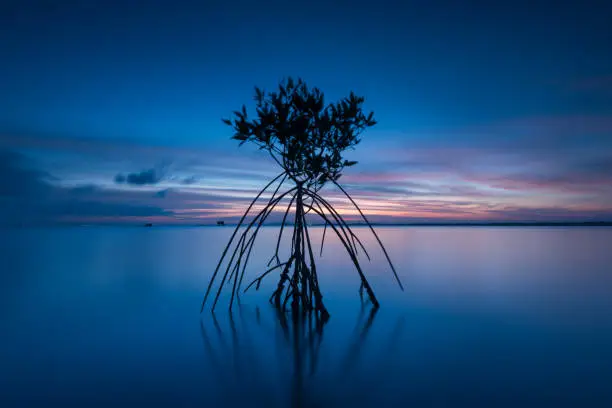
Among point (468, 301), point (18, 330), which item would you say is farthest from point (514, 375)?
point (18, 330)

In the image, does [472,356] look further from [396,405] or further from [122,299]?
[122,299]

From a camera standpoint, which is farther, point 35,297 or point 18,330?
point 35,297

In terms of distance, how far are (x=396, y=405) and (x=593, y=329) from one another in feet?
23.0

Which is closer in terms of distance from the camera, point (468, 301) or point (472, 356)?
point (472, 356)

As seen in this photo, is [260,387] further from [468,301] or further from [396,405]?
[468,301]

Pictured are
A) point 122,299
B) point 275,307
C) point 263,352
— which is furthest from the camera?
point 122,299

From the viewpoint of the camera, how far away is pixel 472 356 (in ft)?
23.1

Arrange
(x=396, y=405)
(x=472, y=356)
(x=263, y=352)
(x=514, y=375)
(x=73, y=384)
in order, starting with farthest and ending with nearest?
(x=263, y=352)
(x=472, y=356)
(x=514, y=375)
(x=73, y=384)
(x=396, y=405)

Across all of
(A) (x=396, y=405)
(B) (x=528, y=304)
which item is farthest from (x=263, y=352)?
(B) (x=528, y=304)

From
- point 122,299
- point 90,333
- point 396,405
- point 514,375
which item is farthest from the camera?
point 122,299

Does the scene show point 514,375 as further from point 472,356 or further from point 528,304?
point 528,304

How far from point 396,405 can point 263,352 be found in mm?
3146

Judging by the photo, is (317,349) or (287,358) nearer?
(287,358)

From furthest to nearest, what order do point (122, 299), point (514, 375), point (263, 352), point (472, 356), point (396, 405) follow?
point (122, 299), point (263, 352), point (472, 356), point (514, 375), point (396, 405)
